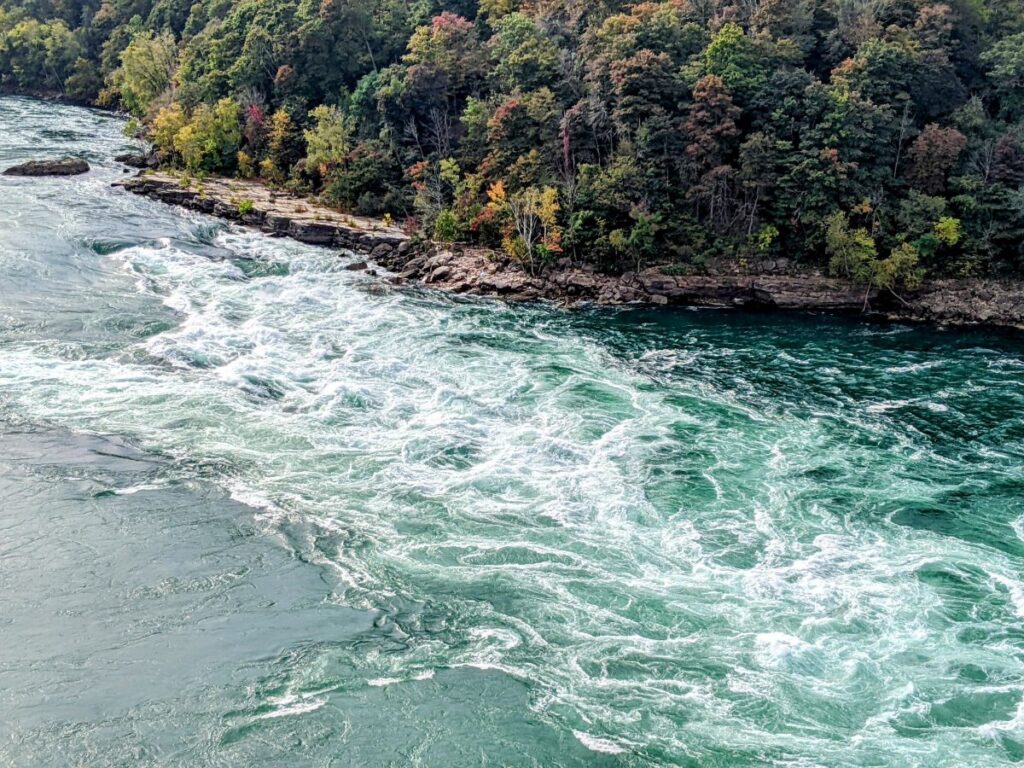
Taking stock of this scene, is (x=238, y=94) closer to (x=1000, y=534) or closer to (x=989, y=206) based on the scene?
(x=989, y=206)

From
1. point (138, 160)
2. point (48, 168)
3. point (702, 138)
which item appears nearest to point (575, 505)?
point (702, 138)

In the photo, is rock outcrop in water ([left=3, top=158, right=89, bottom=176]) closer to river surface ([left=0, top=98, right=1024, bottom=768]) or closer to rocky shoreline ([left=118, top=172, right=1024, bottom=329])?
river surface ([left=0, top=98, right=1024, bottom=768])

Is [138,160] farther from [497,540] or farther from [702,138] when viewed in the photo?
[497,540]

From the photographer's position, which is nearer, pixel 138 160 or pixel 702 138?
pixel 702 138

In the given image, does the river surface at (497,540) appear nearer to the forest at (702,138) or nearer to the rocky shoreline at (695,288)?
the rocky shoreline at (695,288)

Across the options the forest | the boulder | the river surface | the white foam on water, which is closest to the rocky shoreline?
the forest

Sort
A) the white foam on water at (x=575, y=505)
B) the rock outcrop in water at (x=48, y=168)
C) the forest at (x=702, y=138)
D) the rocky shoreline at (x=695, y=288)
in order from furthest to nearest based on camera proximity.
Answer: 1. the rock outcrop in water at (x=48, y=168)
2. the forest at (x=702, y=138)
3. the rocky shoreline at (x=695, y=288)
4. the white foam on water at (x=575, y=505)

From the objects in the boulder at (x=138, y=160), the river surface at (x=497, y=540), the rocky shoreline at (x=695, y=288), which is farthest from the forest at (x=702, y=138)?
the boulder at (x=138, y=160)
